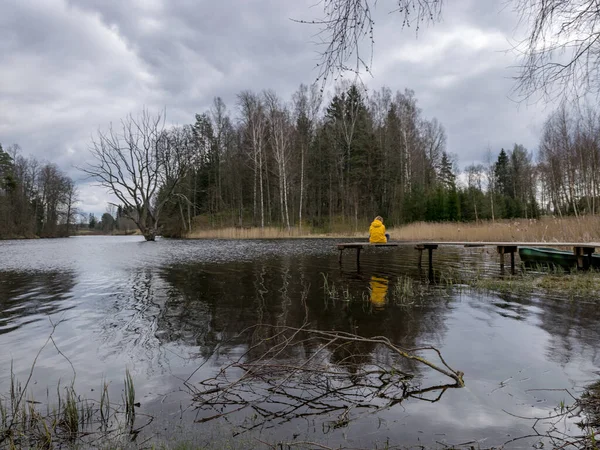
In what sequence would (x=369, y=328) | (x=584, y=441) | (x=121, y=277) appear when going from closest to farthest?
(x=584, y=441) → (x=369, y=328) → (x=121, y=277)

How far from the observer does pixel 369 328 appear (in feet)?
17.6

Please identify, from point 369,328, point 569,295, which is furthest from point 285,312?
point 569,295

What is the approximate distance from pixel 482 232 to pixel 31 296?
18.3 metres

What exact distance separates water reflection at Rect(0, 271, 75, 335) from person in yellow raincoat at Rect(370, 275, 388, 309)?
590 centimetres

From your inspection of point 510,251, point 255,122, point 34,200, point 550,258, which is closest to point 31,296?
point 510,251

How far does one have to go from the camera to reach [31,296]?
27.1 ft

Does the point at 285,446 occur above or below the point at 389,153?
below

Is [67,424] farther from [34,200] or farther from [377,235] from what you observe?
[34,200]

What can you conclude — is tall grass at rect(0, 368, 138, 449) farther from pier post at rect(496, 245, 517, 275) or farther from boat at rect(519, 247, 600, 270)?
boat at rect(519, 247, 600, 270)

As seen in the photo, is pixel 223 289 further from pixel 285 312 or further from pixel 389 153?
pixel 389 153

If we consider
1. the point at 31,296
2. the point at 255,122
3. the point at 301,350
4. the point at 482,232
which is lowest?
the point at 301,350

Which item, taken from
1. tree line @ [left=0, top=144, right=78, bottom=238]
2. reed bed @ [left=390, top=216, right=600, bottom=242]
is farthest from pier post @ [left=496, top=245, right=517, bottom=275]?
tree line @ [left=0, top=144, right=78, bottom=238]

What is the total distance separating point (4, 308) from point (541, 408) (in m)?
8.66

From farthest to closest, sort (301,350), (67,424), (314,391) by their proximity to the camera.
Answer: (301,350)
(314,391)
(67,424)
